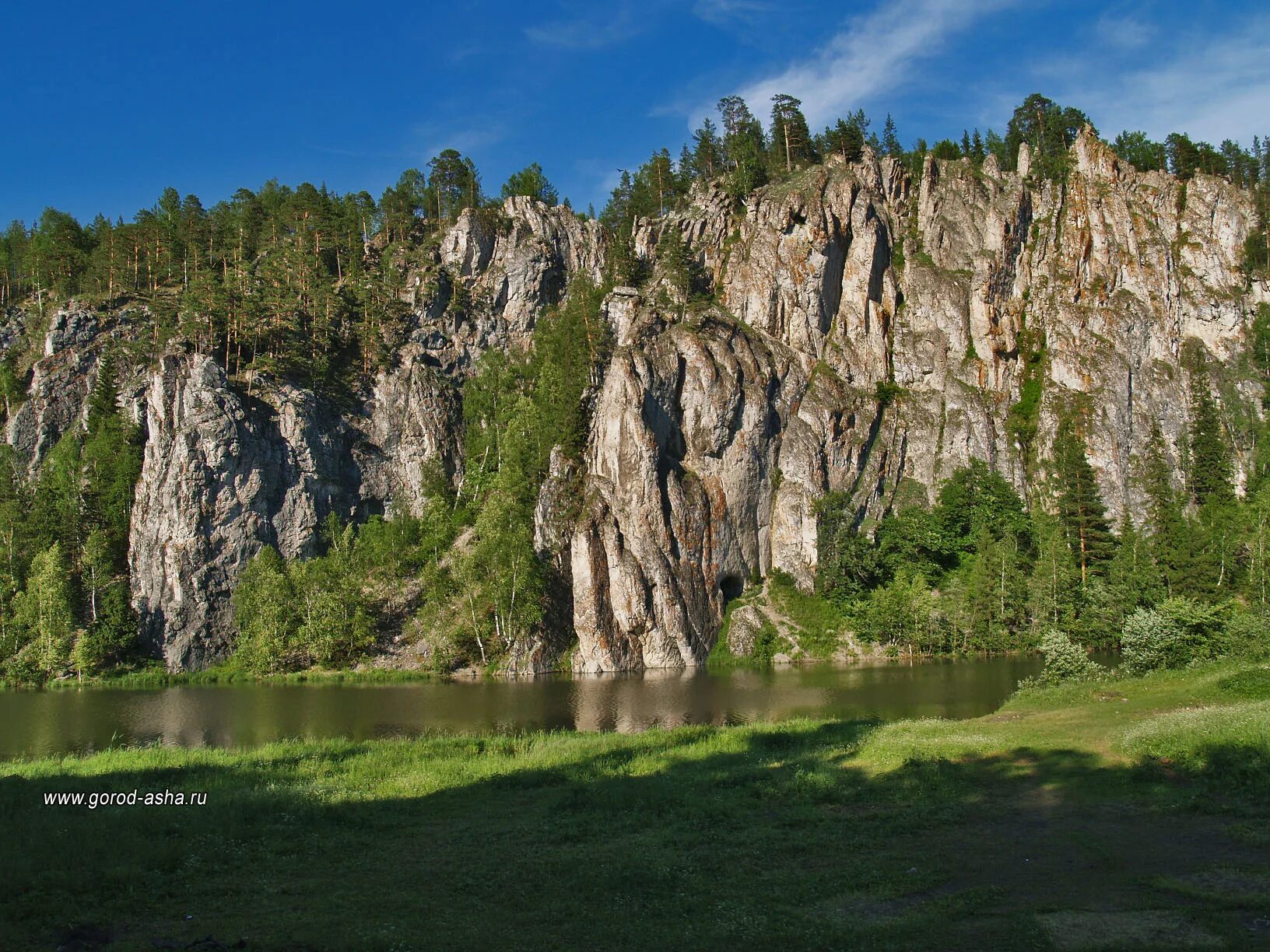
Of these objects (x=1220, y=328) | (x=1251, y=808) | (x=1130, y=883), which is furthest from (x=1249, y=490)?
(x=1130, y=883)

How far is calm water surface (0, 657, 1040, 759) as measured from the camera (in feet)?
128

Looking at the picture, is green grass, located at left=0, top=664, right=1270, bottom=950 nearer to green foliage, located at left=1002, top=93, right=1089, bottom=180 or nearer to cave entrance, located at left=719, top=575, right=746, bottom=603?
cave entrance, located at left=719, top=575, right=746, bottom=603

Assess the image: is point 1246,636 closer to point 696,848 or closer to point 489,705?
point 696,848

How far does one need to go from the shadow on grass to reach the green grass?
64 millimetres

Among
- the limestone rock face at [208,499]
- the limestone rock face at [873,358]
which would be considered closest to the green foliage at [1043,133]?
the limestone rock face at [873,358]

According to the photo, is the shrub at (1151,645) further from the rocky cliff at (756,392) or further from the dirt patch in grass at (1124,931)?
the rocky cliff at (756,392)

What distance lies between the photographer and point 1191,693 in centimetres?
2683

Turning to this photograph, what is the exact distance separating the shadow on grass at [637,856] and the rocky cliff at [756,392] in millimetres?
49536

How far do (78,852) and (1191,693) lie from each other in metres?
30.8

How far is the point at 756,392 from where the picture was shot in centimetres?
8425

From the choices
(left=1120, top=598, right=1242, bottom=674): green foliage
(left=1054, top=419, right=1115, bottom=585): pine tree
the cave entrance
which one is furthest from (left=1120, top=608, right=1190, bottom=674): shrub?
the cave entrance

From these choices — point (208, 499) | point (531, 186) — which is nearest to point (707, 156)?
point (531, 186)

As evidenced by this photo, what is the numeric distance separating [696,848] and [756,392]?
71854 millimetres

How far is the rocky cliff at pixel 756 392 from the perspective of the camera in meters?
75.8
